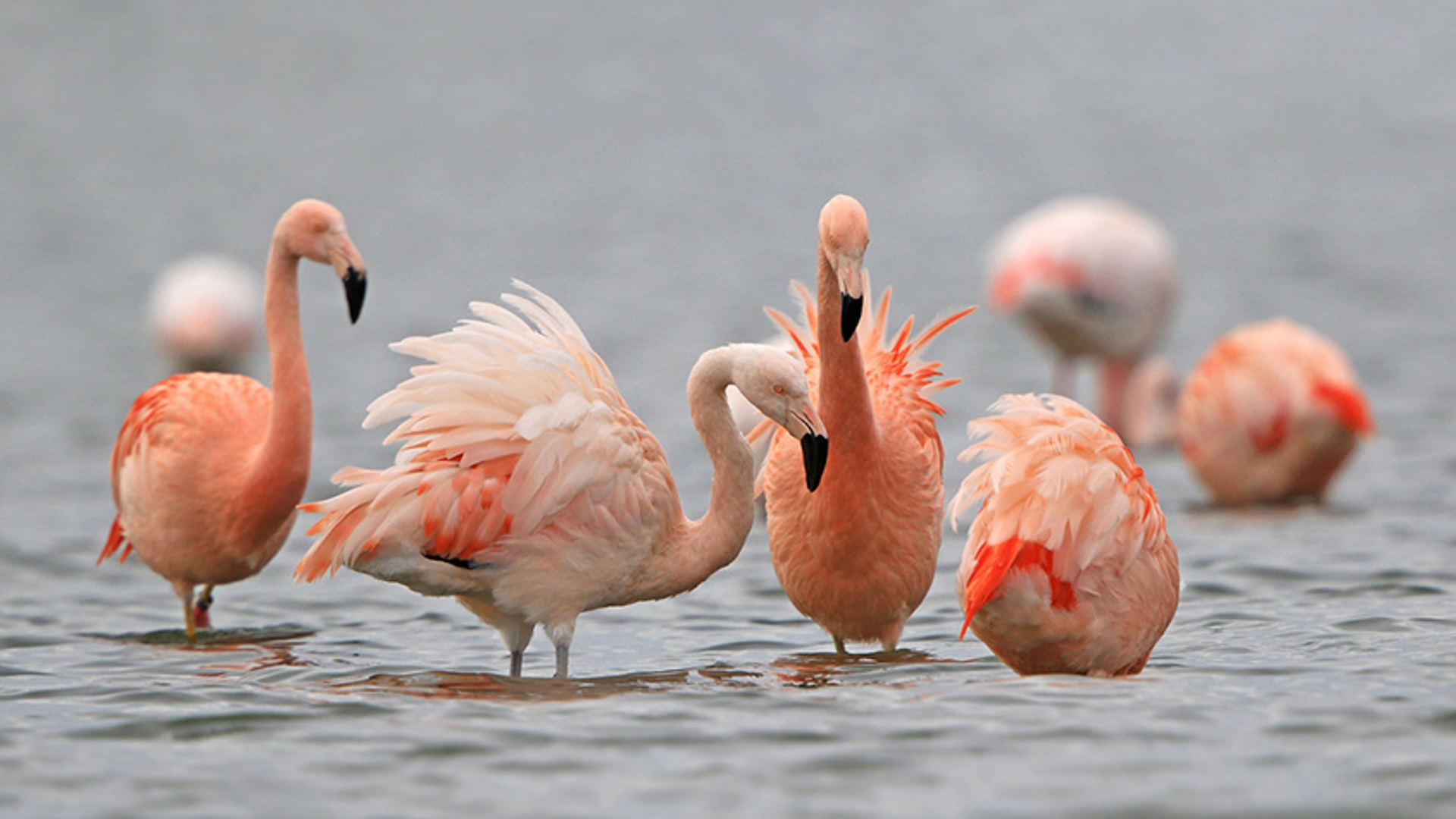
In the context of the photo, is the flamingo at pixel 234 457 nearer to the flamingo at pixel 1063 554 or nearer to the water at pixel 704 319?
the water at pixel 704 319

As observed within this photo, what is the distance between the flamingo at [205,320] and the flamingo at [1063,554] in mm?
8121

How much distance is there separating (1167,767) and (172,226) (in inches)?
694

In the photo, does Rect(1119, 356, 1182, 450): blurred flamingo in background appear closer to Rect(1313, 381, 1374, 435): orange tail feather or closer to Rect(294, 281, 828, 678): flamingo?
Result: Rect(1313, 381, 1374, 435): orange tail feather

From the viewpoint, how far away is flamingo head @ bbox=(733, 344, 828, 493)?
5172mm

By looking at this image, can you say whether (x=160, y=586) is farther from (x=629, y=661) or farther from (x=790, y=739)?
(x=790, y=739)

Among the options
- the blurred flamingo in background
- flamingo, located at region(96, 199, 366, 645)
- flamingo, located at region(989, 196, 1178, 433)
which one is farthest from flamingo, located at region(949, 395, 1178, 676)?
the blurred flamingo in background

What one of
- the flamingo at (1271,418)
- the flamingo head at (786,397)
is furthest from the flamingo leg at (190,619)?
the flamingo at (1271,418)

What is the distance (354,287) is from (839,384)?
159 cm

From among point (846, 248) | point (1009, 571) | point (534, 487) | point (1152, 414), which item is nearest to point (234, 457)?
point (534, 487)

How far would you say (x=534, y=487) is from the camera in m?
5.22

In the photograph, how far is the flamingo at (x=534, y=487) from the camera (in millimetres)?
5230

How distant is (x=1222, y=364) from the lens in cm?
879

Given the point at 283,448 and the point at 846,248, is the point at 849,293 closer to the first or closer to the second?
the point at 846,248

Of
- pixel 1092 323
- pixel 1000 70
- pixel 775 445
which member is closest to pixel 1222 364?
pixel 1092 323
